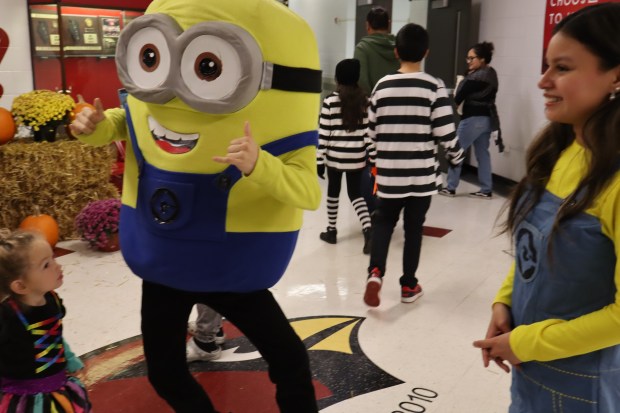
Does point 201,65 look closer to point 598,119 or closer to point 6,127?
point 598,119

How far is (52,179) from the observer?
15.1 ft

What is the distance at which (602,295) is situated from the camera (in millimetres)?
1259

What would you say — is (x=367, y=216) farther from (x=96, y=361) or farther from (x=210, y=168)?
(x=210, y=168)

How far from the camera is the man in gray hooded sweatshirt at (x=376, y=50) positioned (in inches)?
191

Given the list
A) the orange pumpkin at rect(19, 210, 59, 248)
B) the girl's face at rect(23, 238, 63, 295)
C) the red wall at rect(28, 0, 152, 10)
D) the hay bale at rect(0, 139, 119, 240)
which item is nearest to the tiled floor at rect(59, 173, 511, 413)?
the orange pumpkin at rect(19, 210, 59, 248)

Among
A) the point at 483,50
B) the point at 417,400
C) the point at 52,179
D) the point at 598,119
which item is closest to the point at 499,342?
the point at 598,119

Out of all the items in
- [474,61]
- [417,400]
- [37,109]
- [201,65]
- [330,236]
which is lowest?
[417,400]

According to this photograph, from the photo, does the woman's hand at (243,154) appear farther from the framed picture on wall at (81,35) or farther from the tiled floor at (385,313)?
the framed picture on wall at (81,35)

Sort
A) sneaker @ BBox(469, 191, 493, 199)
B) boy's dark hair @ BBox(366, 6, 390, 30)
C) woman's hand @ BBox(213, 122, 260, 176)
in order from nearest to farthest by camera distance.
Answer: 1. woman's hand @ BBox(213, 122, 260, 176)
2. boy's dark hair @ BBox(366, 6, 390, 30)
3. sneaker @ BBox(469, 191, 493, 199)

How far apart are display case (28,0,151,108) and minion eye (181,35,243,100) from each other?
4529 mm

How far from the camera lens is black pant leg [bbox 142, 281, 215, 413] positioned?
195 centimetres

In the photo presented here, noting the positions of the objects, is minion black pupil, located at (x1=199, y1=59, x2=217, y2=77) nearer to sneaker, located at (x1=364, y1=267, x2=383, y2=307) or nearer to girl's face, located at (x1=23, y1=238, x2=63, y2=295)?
girl's face, located at (x1=23, y1=238, x2=63, y2=295)

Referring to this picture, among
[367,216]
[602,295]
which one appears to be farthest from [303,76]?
[367,216]

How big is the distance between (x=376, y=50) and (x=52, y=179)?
2580 millimetres
